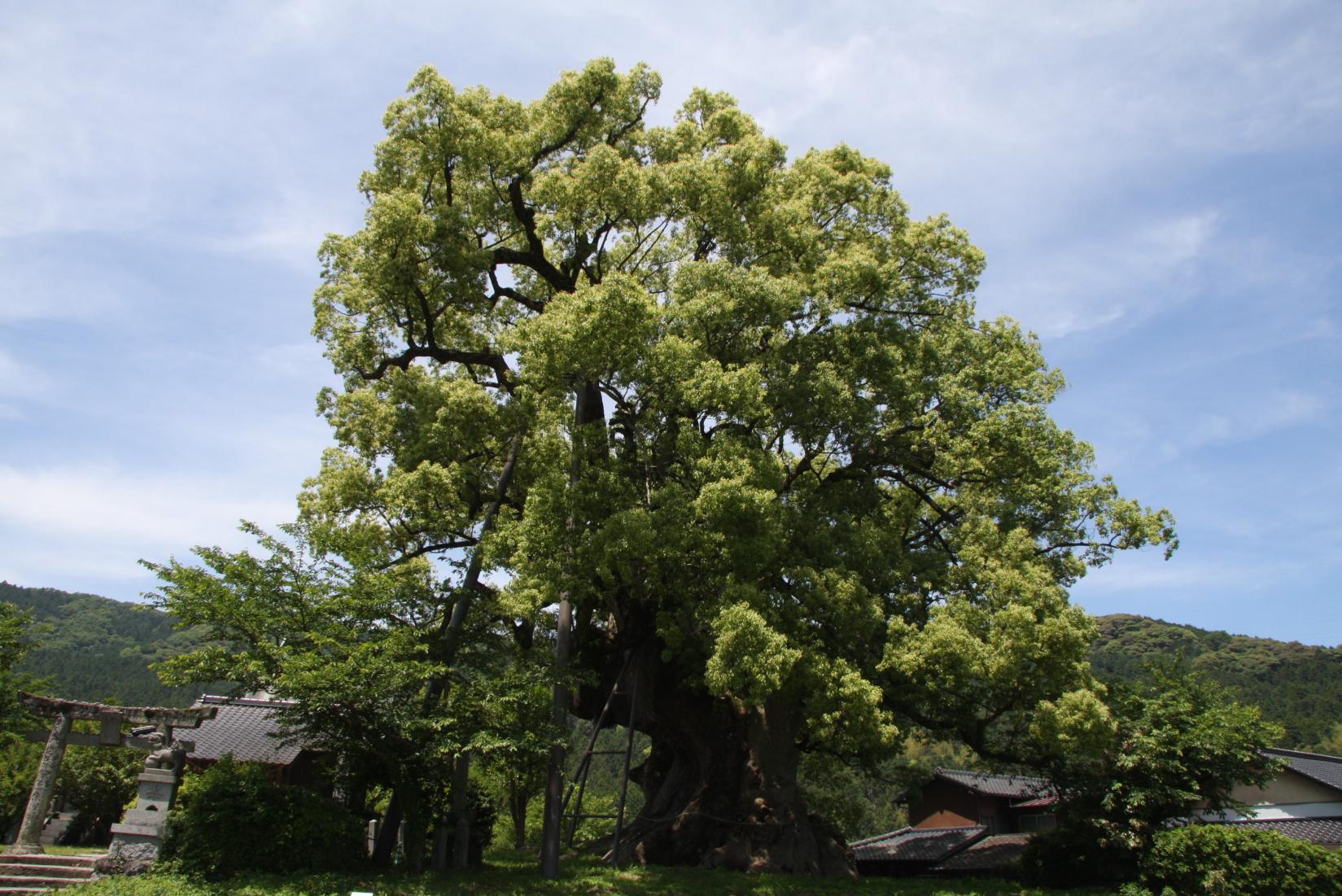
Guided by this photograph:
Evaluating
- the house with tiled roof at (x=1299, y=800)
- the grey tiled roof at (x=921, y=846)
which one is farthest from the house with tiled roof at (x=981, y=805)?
the house with tiled roof at (x=1299, y=800)

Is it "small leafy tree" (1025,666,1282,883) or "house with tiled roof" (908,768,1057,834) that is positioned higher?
"small leafy tree" (1025,666,1282,883)

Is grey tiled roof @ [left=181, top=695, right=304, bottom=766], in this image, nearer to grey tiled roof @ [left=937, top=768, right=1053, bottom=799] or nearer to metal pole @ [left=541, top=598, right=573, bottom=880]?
metal pole @ [left=541, top=598, right=573, bottom=880]

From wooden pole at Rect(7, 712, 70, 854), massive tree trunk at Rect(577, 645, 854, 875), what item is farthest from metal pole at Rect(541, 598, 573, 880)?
wooden pole at Rect(7, 712, 70, 854)

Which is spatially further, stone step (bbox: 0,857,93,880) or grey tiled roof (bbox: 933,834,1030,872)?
grey tiled roof (bbox: 933,834,1030,872)

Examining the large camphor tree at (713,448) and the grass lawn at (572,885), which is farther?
the large camphor tree at (713,448)

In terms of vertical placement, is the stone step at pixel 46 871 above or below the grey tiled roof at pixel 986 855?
above

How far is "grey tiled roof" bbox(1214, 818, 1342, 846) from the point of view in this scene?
64.8 feet

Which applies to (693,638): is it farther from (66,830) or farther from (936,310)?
(66,830)

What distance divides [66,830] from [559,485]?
2205 centimetres

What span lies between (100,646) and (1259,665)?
144 metres

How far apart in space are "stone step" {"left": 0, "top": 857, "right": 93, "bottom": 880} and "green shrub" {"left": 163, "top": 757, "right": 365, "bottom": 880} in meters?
1.88

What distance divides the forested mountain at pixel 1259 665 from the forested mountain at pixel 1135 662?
0.08m

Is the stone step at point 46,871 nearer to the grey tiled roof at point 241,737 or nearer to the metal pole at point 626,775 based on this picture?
the metal pole at point 626,775

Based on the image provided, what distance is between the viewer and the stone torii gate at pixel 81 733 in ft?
43.3
